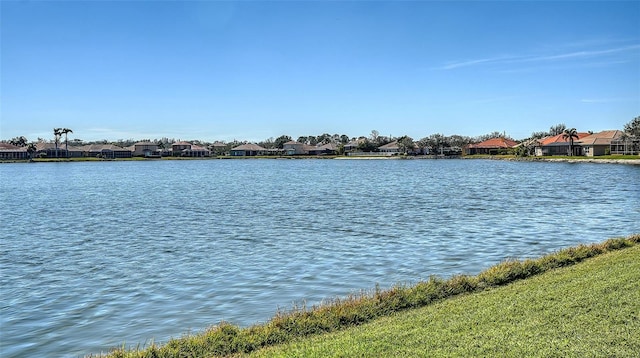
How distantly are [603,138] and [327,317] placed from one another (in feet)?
447

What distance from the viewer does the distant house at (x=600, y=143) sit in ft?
420

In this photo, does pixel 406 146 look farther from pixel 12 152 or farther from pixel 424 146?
pixel 12 152

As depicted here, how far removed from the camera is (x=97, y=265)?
62.8ft

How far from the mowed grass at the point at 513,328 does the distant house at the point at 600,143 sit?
130 meters

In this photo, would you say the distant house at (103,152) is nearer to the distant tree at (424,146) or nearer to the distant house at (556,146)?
the distant tree at (424,146)

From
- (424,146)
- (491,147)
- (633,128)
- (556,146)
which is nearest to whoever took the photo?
(633,128)

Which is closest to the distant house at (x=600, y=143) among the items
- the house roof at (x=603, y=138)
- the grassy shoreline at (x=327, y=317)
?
the house roof at (x=603, y=138)

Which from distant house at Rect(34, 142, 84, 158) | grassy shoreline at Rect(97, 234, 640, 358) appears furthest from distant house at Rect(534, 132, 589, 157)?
distant house at Rect(34, 142, 84, 158)

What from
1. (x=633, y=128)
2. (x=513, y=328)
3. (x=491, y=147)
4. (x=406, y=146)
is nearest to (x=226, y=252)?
(x=513, y=328)

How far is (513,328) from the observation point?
28.5ft

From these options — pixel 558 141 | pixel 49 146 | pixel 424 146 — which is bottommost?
pixel 558 141

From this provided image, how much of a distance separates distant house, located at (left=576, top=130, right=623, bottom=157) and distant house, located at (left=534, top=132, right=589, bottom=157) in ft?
9.67

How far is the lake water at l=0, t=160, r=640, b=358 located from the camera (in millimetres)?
13133

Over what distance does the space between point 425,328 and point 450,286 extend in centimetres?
380
